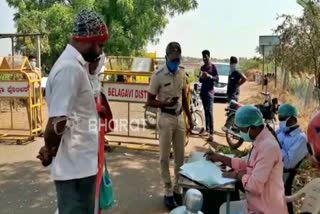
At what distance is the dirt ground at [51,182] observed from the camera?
5.14m

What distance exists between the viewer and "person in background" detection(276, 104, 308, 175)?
12.3 ft

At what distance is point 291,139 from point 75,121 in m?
2.12

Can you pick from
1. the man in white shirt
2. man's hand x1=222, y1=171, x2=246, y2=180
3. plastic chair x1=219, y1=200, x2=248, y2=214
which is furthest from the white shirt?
plastic chair x1=219, y1=200, x2=248, y2=214

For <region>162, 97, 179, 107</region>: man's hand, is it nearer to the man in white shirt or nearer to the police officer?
the police officer

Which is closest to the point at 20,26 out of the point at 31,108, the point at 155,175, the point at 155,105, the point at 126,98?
the point at 31,108

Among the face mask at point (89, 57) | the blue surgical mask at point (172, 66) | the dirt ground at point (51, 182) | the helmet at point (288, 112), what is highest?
the face mask at point (89, 57)

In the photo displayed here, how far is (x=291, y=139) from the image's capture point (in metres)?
3.88

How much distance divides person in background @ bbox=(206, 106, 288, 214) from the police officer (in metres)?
1.73

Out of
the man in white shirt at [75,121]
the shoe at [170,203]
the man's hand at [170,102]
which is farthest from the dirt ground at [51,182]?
the man in white shirt at [75,121]

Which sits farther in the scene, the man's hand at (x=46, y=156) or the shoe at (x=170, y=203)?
the shoe at (x=170, y=203)

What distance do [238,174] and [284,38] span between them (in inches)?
273

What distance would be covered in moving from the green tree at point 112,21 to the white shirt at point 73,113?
52.3ft

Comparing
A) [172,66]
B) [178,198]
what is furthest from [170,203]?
[172,66]

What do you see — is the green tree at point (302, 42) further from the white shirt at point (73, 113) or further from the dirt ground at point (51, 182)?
the white shirt at point (73, 113)
